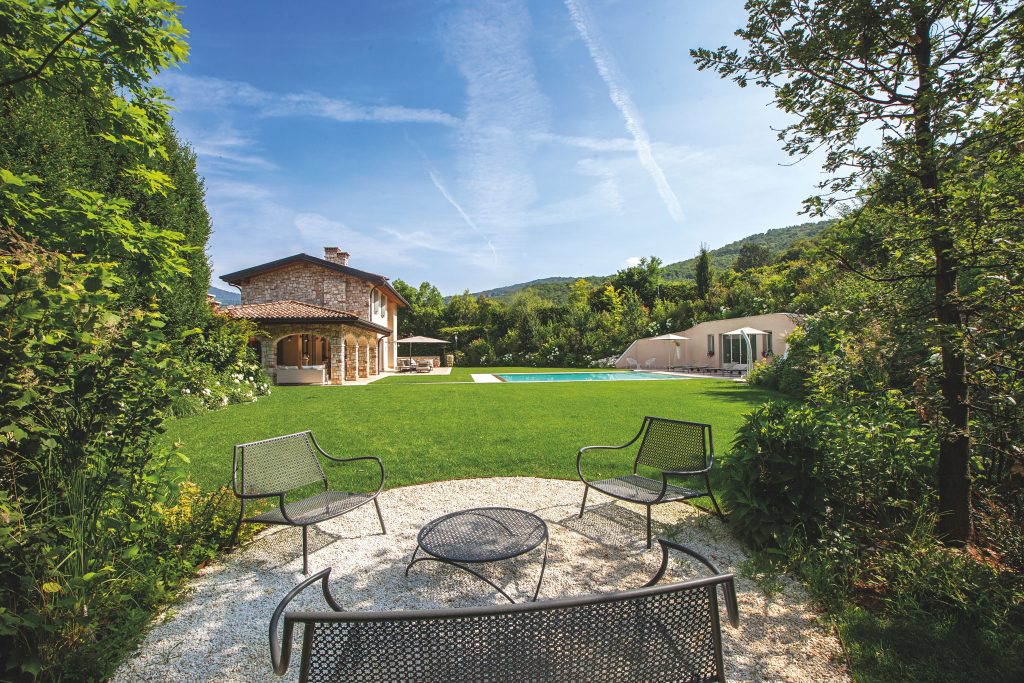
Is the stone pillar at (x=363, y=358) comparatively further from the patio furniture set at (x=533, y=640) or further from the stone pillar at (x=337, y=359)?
the patio furniture set at (x=533, y=640)

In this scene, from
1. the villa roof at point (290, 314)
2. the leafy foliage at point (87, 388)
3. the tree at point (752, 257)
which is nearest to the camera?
the leafy foliage at point (87, 388)

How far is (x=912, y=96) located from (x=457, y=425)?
7.83 meters

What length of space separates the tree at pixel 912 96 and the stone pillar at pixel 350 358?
19.5 m

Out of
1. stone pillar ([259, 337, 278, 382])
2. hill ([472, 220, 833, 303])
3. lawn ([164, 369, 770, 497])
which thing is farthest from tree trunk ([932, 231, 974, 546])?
hill ([472, 220, 833, 303])

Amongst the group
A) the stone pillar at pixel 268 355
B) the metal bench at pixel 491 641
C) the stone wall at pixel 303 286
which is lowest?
the metal bench at pixel 491 641

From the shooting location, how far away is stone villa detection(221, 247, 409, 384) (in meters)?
18.8

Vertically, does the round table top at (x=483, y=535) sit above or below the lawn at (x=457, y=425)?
above

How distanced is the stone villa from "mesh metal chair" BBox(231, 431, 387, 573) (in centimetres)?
1575

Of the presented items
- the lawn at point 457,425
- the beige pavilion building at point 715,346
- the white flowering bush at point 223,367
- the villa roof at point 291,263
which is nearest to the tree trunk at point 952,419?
the lawn at point 457,425

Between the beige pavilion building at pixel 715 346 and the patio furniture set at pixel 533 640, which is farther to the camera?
the beige pavilion building at pixel 715 346

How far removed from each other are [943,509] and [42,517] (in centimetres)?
559

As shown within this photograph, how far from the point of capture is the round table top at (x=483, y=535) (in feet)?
8.77

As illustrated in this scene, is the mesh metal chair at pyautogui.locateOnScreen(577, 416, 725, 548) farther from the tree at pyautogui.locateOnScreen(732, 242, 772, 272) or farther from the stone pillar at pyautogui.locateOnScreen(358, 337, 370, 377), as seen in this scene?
the tree at pyautogui.locateOnScreen(732, 242, 772, 272)

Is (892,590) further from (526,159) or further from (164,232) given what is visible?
(526,159)
